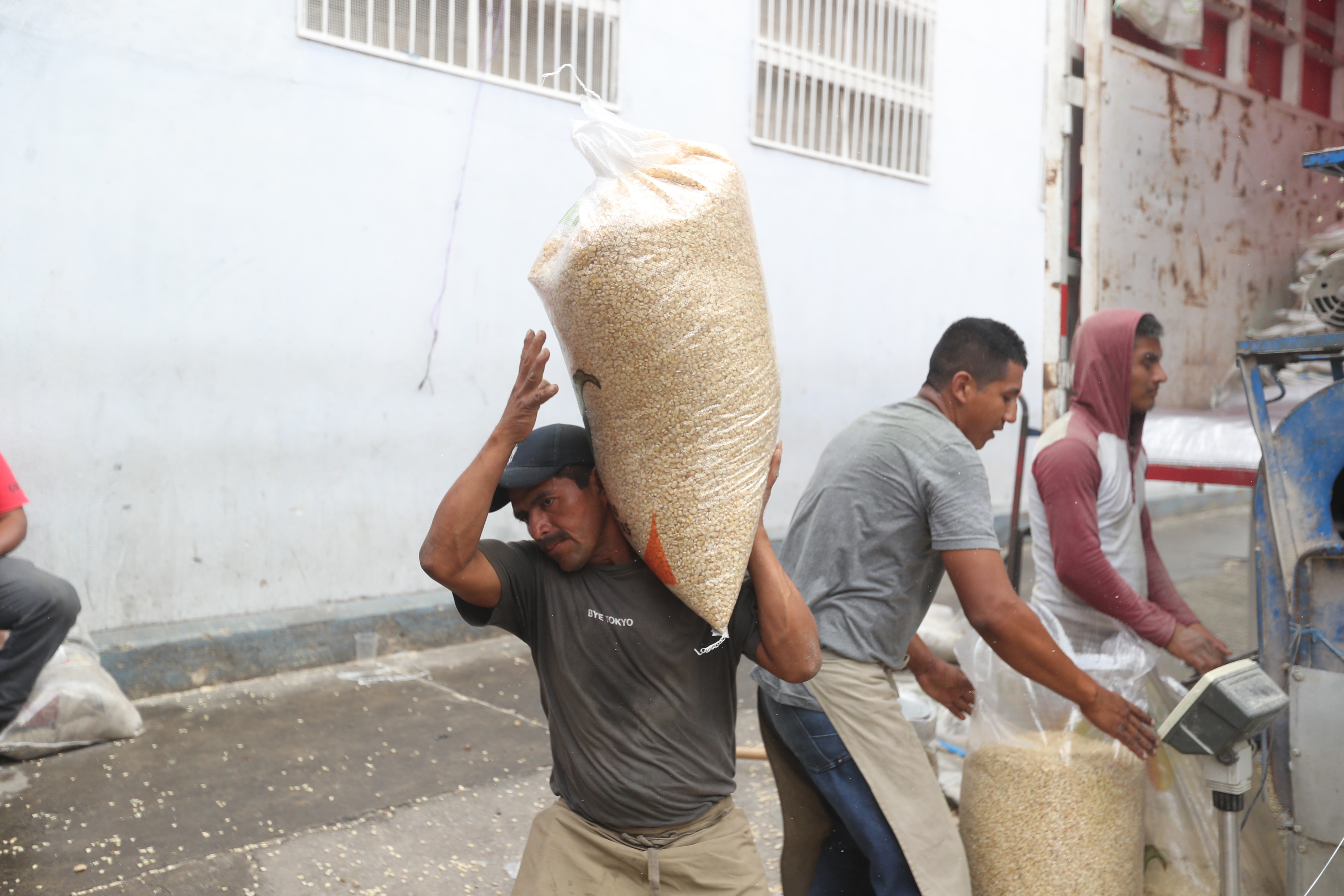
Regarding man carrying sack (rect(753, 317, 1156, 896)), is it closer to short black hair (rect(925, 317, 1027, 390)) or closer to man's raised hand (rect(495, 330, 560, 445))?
short black hair (rect(925, 317, 1027, 390))

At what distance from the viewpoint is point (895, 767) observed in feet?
7.07

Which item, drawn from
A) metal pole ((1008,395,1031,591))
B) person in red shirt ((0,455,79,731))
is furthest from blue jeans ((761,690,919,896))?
person in red shirt ((0,455,79,731))

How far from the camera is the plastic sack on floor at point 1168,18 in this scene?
3.71 meters

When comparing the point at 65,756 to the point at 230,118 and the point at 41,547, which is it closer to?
the point at 41,547

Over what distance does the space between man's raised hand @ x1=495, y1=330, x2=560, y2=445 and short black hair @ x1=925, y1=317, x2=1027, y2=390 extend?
1013 millimetres

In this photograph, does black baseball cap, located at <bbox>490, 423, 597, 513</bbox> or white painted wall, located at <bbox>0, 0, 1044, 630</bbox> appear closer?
black baseball cap, located at <bbox>490, 423, 597, 513</bbox>

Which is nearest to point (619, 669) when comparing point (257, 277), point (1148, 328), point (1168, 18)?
point (1148, 328)

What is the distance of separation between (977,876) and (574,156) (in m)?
4.32

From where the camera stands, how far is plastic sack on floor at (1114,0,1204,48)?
3.71 meters

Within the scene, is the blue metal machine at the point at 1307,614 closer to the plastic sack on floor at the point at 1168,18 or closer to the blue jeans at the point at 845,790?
the blue jeans at the point at 845,790

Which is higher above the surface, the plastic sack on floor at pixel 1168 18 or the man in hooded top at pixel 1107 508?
the plastic sack on floor at pixel 1168 18

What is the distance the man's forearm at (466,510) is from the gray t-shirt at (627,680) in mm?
113

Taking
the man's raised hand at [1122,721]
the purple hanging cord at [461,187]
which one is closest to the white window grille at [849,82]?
the purple hanging cord at [461,187]

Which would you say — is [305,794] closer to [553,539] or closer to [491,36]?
[553,539]
